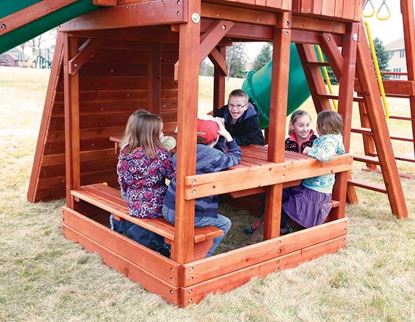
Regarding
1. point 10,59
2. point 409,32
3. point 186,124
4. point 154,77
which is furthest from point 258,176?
point 10,59

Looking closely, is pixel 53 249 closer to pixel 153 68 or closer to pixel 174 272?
pixel 174 272

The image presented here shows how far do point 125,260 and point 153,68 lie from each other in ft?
9.12

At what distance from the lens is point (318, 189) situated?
484cm

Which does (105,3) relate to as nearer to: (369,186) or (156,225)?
(156,225)

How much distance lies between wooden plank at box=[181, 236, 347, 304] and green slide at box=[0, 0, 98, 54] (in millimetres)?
2400

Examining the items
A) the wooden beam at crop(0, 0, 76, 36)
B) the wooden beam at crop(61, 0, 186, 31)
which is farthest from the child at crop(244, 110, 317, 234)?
the wooden beam at crop(0, 0, 76, 36)

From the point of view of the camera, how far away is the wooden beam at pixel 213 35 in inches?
147

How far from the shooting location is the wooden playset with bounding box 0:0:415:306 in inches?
147

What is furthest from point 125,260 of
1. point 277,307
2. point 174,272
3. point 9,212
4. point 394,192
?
point 394,192

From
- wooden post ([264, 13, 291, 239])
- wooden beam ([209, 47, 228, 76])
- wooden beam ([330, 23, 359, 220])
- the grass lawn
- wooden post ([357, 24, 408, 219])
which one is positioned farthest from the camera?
wooden beam ([209, 47, 228, 76])

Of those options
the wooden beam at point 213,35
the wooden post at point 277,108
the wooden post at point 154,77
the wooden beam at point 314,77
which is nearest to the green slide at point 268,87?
the wooden beam at point 314,77

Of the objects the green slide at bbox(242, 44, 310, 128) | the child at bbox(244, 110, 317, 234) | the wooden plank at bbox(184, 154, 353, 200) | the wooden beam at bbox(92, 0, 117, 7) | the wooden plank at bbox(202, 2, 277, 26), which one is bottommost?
the wooden plank at bbox(184, 154, 353, 200)

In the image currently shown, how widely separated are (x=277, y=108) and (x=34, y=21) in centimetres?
208

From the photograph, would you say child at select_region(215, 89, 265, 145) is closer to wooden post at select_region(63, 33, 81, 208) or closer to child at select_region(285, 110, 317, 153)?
child at select_region(285, 110, 317, 153)
